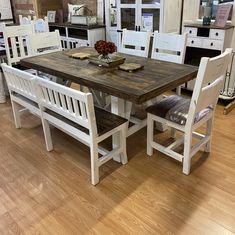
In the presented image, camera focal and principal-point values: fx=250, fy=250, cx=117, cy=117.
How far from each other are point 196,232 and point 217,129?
4.53 feet

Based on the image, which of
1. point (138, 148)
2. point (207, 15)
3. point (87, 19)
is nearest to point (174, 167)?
point (138, 148)

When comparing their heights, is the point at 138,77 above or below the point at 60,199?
above

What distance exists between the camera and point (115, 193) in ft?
6.00

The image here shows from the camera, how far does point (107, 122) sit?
6.29 ft

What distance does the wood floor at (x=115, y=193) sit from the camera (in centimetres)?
158

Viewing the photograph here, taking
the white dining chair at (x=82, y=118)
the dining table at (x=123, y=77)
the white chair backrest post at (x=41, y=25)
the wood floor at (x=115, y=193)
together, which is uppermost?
the white chair backrest post at (x=41, y=25)

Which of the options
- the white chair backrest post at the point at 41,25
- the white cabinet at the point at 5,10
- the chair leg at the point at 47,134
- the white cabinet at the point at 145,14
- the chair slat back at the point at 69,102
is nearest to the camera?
the chair slat back at the point at 69,102

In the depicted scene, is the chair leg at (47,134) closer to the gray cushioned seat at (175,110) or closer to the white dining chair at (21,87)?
the white dining chair at (21,87)

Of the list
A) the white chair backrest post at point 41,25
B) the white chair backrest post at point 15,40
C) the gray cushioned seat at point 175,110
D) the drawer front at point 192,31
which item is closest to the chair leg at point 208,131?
the gray cushioned seat at point 175,110

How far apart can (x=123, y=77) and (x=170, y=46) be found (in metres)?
0.82

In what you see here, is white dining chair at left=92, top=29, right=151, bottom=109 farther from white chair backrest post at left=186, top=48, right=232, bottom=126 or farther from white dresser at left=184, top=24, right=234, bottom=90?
white chair backrest post at left=186, top=48, right=232, bottom=126

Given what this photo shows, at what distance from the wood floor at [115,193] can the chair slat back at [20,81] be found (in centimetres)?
54

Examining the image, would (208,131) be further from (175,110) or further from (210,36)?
(210,36)

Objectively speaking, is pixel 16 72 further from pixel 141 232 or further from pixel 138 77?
pixel 141 232
